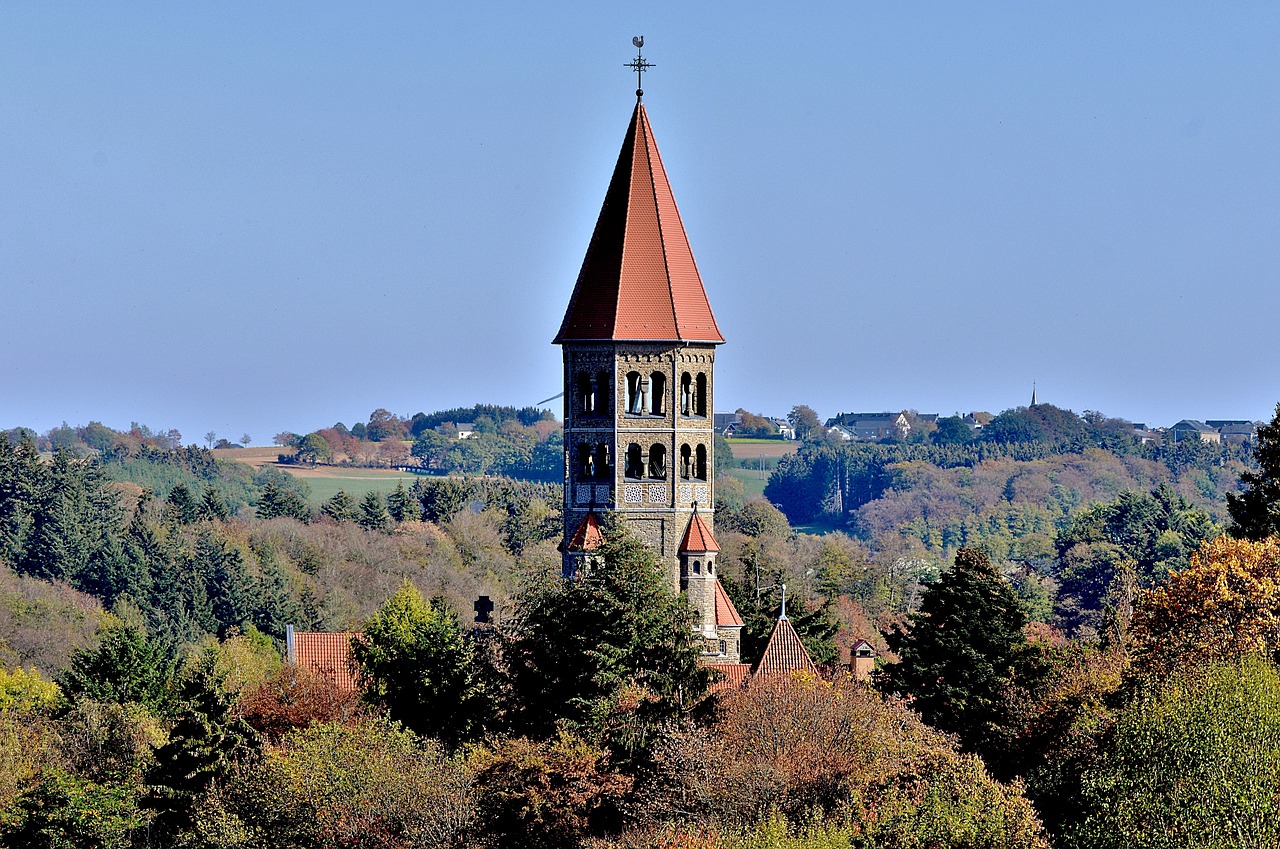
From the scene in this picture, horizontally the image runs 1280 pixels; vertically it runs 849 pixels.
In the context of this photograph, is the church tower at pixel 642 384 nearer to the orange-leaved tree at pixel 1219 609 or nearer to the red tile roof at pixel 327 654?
the red tile roof at pixel 327 654

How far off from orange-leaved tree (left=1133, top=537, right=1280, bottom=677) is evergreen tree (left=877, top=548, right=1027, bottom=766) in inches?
376

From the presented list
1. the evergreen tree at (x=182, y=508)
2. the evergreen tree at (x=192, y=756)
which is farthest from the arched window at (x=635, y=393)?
the evergreen tree at (x=182, y=508)

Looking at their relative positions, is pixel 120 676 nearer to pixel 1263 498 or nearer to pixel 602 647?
pixel 602 647

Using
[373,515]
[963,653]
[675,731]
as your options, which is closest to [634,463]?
[963,653]

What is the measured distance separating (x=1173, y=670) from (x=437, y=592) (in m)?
62.1

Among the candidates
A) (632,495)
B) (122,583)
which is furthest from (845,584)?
(632,495)

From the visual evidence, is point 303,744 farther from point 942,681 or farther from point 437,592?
point 437,592

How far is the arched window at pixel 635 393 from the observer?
52969mm

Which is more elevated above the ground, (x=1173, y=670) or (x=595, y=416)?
(x=595, y=416)

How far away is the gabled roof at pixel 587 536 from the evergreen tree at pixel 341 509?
73.1 m

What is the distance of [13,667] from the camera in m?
78.0

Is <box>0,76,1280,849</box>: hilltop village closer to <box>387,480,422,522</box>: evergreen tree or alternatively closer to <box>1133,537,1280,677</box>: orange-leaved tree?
<box>1133,537,1280,677</box>: orange-leaved tree

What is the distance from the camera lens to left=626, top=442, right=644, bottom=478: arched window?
52656 millimetres

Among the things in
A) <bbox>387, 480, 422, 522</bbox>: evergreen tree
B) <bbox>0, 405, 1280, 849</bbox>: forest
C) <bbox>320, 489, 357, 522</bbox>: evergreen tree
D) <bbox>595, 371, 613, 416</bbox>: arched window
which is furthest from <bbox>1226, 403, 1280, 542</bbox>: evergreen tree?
<bbox>320, 489, 357, 522</bbox>: evergreen tree
